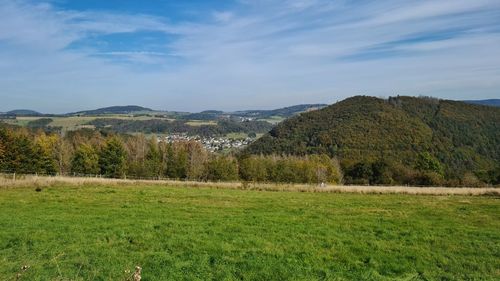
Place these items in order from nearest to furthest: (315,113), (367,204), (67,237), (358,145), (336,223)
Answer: (67,237) < (336,223) < (367,204) < (358,145) < (315,113)

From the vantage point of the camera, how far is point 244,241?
1405 cm

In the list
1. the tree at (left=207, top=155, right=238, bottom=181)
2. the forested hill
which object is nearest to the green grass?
the tree at (left=207, top=155, right=238, bottom=181)

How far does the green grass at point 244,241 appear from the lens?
10960mm

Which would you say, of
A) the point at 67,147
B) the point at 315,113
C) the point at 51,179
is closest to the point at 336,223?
the point at 51,179

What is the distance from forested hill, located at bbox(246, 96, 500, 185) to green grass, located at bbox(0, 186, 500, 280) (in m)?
101

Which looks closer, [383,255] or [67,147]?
[383,255]

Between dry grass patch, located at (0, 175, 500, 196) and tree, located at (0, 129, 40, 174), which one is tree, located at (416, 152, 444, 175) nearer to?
dry grass patch, located at (0, 175, 500, 196)

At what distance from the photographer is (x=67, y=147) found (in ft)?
291

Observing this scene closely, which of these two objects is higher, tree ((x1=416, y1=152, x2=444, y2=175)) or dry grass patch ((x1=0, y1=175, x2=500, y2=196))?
dry grass patch ((x1=0, y1=175, x2=500, y2=196))

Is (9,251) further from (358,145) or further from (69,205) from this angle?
(358,145)

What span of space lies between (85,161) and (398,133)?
108081 mm

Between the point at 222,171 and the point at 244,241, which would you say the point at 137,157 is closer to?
the point at 222,171

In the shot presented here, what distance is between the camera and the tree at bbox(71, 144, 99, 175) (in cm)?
7531

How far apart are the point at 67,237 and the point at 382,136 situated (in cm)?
13975
